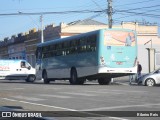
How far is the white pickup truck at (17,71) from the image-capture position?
4425cm

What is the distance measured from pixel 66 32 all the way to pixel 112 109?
162ft

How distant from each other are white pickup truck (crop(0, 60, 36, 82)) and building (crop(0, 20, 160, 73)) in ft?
40.3

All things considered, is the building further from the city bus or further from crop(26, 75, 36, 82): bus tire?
the city bus

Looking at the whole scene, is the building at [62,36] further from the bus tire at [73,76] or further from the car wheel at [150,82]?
the car wheel at [150,82]

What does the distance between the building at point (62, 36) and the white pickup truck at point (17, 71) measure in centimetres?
1230

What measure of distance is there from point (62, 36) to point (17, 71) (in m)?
18.4

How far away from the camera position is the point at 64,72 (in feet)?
110

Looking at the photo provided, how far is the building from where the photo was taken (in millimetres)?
62412

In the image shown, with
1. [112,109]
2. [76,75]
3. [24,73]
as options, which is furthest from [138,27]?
[112,109]

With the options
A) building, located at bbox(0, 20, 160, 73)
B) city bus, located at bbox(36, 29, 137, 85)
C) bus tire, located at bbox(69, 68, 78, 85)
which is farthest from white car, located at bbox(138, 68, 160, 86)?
building, located at bbox(0, 20, 160, 73)

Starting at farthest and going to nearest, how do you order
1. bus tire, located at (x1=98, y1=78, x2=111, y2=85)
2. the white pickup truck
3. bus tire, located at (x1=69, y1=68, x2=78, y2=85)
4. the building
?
1. the building
2. the white pickup truck
3. bus tire, located at (x1=98, y1=78, x2=111, y2=85)
4. bus tire, located at (x1=69, y1=68, x2=78, y2=85)

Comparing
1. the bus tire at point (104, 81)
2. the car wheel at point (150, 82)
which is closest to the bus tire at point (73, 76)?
the bus tire at point (104, 81)

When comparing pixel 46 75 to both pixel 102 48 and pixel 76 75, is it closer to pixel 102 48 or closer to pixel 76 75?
pixel 76 75

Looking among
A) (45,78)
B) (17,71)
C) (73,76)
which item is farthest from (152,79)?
(17,71)
